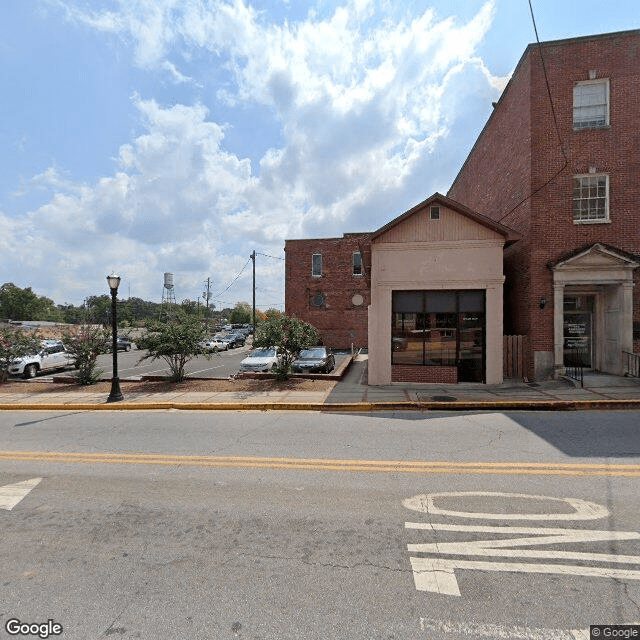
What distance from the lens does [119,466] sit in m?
5.80

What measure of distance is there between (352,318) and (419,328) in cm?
1894

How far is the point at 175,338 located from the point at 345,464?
31.6 feet

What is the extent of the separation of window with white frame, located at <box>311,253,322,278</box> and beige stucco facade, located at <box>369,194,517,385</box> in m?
19.7

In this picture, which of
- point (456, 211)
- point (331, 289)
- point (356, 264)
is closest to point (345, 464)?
point (456, 211)

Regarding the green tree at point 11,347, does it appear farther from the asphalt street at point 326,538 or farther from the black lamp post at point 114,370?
the asphalt street at point 326,538

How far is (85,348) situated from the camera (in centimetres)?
1441

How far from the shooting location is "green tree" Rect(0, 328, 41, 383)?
15.3m

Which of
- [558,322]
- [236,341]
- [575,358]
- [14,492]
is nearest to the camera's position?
[14,492]

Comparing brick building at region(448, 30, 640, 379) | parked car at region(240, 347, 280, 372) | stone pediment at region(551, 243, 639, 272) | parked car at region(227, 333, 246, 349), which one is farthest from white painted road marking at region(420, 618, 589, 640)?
parked car at region(227, 333, 246, 349)

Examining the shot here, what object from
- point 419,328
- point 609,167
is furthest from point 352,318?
point 609,167

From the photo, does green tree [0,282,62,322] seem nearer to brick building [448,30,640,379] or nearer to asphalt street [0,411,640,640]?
asphalt street [0,411,640,640]

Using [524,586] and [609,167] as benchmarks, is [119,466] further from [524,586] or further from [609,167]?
[609,167]

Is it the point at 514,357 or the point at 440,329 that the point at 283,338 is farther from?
the point at 514,357

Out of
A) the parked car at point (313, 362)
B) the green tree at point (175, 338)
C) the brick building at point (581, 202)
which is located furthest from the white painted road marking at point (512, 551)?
the parked car at point (313, 362)
